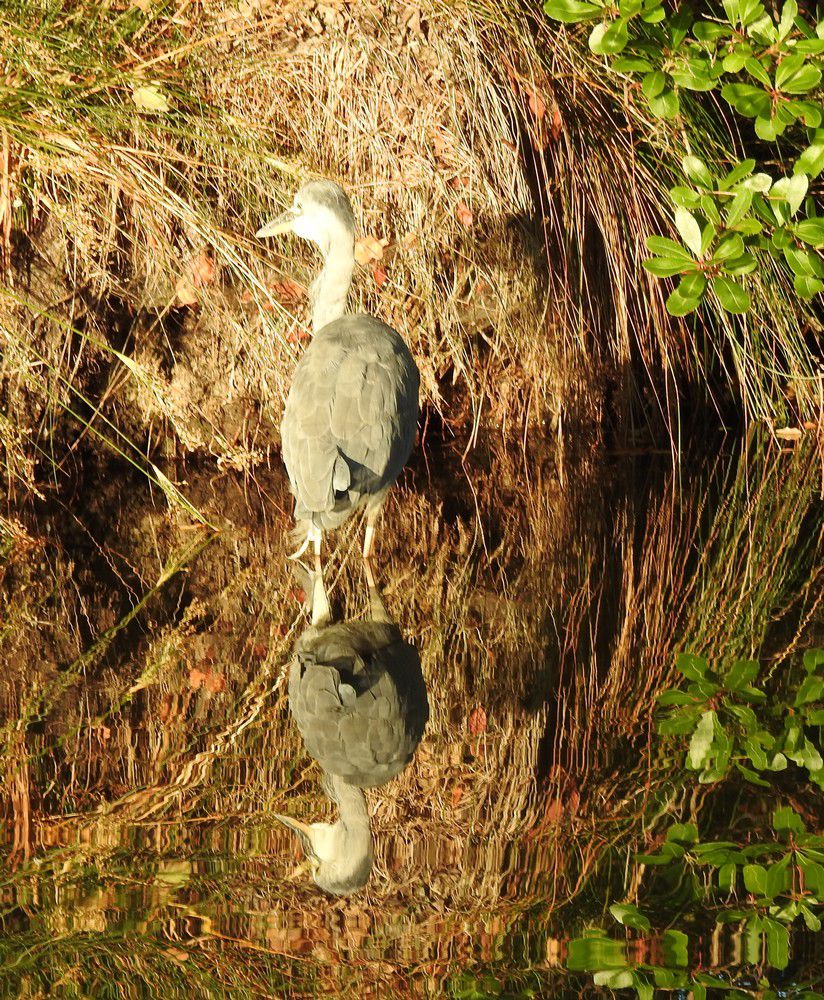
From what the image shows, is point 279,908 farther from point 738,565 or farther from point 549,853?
point 738,565

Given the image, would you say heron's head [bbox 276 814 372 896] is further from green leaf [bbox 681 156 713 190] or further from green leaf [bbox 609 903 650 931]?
green leaf [bbox 681 156 713 190]

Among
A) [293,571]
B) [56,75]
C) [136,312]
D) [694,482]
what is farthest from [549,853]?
[136,312]

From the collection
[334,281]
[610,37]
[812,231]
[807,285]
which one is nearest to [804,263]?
[807,285]

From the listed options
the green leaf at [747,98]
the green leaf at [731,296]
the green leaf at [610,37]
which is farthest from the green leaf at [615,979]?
the green leaf at [610,37]

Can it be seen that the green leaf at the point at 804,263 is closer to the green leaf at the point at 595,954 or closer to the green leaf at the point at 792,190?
the green leaf at the point at 792,190

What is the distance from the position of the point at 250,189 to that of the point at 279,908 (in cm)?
476

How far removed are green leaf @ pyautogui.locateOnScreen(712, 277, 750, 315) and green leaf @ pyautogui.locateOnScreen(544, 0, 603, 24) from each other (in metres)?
1.09

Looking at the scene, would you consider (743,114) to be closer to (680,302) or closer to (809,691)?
(680,302)

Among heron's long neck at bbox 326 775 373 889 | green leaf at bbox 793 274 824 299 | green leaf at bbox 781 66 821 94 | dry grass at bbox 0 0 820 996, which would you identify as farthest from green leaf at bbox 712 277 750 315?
heron's long neck at bbox 326 775 373 889

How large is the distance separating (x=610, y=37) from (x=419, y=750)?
10.4 ft

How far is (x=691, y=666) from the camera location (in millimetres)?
4145

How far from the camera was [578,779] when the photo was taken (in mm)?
3332

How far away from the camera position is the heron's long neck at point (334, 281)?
579cm

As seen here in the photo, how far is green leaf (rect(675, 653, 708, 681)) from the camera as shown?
406 centimetres
